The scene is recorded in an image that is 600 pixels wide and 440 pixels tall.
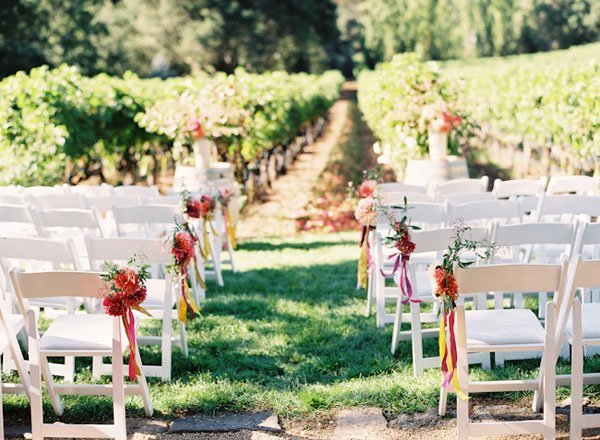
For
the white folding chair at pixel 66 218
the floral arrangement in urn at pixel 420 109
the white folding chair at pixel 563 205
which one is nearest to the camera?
the white folding chair at pixel 66 218

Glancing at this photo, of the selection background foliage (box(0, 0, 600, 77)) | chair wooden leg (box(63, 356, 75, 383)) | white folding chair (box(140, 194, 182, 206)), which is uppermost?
background foliage (box(0, 0, 600, 77))

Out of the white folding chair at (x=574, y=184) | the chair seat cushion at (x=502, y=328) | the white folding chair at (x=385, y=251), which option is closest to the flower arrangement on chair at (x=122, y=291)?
the chair seat cushion at (x=502, y=328)

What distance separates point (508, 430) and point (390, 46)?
146 feet

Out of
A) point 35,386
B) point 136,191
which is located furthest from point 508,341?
point 136,191

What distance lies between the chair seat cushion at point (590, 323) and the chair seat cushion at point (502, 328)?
0.17 meters

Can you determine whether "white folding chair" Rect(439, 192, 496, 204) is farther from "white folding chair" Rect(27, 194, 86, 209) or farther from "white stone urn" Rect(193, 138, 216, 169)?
"white stone urn" Rect(193, 138, 216, 169)

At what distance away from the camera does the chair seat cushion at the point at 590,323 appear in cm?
381

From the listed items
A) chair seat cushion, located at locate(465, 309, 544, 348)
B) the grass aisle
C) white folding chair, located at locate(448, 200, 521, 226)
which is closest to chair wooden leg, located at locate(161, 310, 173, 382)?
the grass aisle

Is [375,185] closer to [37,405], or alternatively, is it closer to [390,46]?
[37,405]

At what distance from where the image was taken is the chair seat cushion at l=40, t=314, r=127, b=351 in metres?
3.87

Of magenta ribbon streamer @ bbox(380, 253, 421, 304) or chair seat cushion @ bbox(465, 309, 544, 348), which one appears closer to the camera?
chair seat cushion @ bbox(465, 309, 544, 348)

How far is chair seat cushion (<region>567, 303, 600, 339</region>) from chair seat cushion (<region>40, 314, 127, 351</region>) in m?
2.29

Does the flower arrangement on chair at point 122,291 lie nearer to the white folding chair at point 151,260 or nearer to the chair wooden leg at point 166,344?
the white folding chair at point 151,260

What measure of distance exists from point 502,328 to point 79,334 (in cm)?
214
